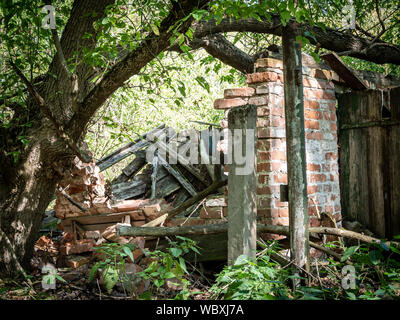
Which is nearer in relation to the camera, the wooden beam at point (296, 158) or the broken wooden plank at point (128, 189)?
the wooden beam at point (296, 158)

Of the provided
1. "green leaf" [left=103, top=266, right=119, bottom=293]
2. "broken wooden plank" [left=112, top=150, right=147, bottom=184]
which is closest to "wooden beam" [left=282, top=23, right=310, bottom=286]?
"green leaf" [left=103, top=266, right=119, bottom=293]

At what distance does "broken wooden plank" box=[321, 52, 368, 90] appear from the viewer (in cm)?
385

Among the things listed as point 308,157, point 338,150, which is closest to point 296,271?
point 308,157

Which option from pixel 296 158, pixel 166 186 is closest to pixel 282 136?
pixel 296 158

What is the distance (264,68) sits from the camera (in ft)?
11.5

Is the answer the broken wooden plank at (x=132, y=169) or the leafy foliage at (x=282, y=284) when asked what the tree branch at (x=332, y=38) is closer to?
the broken wooden plank at (x=132, y=169)

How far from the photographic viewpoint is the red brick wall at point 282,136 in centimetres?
339

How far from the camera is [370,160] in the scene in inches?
151

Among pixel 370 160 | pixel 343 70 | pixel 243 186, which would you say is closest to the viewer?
pixel 243 186

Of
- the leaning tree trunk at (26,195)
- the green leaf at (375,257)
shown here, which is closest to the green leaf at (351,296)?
the green leaf at (375,257)

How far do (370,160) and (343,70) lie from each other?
960 millimetres

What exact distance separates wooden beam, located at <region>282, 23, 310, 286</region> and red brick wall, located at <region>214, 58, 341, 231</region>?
0.55 metres

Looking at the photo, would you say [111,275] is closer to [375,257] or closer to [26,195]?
[26,195]

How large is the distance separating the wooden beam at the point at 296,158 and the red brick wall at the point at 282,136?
554 millimetres
